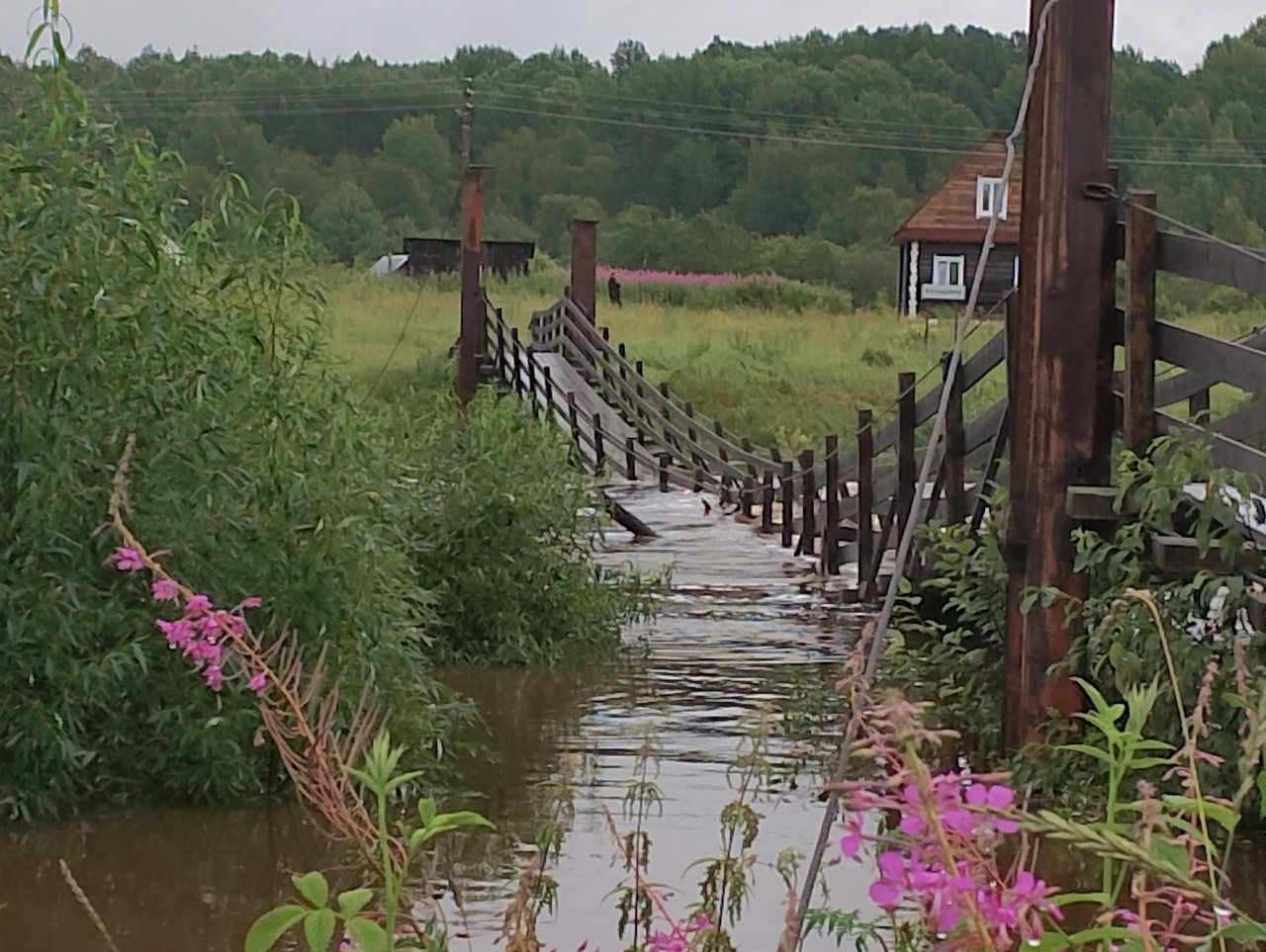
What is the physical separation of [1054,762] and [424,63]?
344 ft

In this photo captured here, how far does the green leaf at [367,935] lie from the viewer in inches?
83.6

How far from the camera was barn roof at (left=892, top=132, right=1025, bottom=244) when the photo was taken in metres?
54.5

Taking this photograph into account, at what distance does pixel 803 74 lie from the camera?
101m

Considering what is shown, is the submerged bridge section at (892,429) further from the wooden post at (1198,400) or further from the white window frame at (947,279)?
the white window frame at (947,279)

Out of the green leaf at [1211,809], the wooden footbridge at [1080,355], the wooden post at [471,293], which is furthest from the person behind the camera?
the wooden post at [471,293]

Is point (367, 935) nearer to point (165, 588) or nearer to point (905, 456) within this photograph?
point (165, 588)

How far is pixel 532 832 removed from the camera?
6.53 metres

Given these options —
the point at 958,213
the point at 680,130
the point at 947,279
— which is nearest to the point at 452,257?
the point at 947,279

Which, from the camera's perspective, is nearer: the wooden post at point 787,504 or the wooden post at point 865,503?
the wooden post at point 865,503

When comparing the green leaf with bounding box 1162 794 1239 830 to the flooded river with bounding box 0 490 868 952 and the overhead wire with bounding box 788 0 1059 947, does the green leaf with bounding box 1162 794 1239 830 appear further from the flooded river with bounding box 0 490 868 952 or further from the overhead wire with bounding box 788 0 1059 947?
the flooded river with bounding box 0 490 868 952

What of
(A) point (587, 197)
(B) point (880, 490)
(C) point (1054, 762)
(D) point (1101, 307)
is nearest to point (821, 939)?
(C) point (1054, 762)

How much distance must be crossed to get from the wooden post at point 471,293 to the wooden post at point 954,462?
15.4m

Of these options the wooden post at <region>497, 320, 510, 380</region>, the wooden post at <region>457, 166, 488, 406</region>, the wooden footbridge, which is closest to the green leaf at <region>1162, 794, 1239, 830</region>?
the wooden footbridge

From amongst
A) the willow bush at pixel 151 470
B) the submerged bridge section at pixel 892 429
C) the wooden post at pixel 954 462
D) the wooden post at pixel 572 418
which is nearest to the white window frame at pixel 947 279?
the submerged bridge section at pixel 892 429
